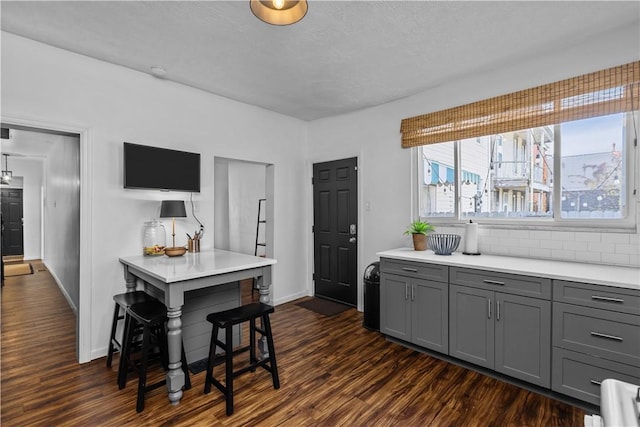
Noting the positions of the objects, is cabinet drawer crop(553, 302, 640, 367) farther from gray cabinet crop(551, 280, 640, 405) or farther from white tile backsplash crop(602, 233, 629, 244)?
white tile backsplash crop(602, 233, 629, 244)

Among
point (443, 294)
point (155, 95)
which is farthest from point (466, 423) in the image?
point (155, 95)

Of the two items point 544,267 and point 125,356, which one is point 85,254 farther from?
point 544,267

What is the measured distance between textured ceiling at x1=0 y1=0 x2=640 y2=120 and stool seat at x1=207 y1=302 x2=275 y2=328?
2112mm

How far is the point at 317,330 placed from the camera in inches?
140

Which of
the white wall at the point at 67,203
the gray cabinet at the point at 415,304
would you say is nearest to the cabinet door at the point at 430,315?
the gray cabinet at the point at 415,304

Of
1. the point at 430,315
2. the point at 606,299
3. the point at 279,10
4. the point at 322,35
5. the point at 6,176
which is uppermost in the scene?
the point at 322,35

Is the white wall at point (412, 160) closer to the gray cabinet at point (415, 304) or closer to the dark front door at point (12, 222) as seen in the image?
the gray cabinet at point (415, 304)

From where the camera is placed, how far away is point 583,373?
212 cm

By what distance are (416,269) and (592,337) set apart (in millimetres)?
1304

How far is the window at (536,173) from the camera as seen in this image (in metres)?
2.54

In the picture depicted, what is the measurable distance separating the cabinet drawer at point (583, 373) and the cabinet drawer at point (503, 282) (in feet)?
1.34

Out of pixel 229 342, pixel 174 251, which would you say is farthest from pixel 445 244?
pixel 174 251

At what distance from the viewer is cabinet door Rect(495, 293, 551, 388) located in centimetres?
228

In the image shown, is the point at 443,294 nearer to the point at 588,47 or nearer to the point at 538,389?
the point at 538,389
